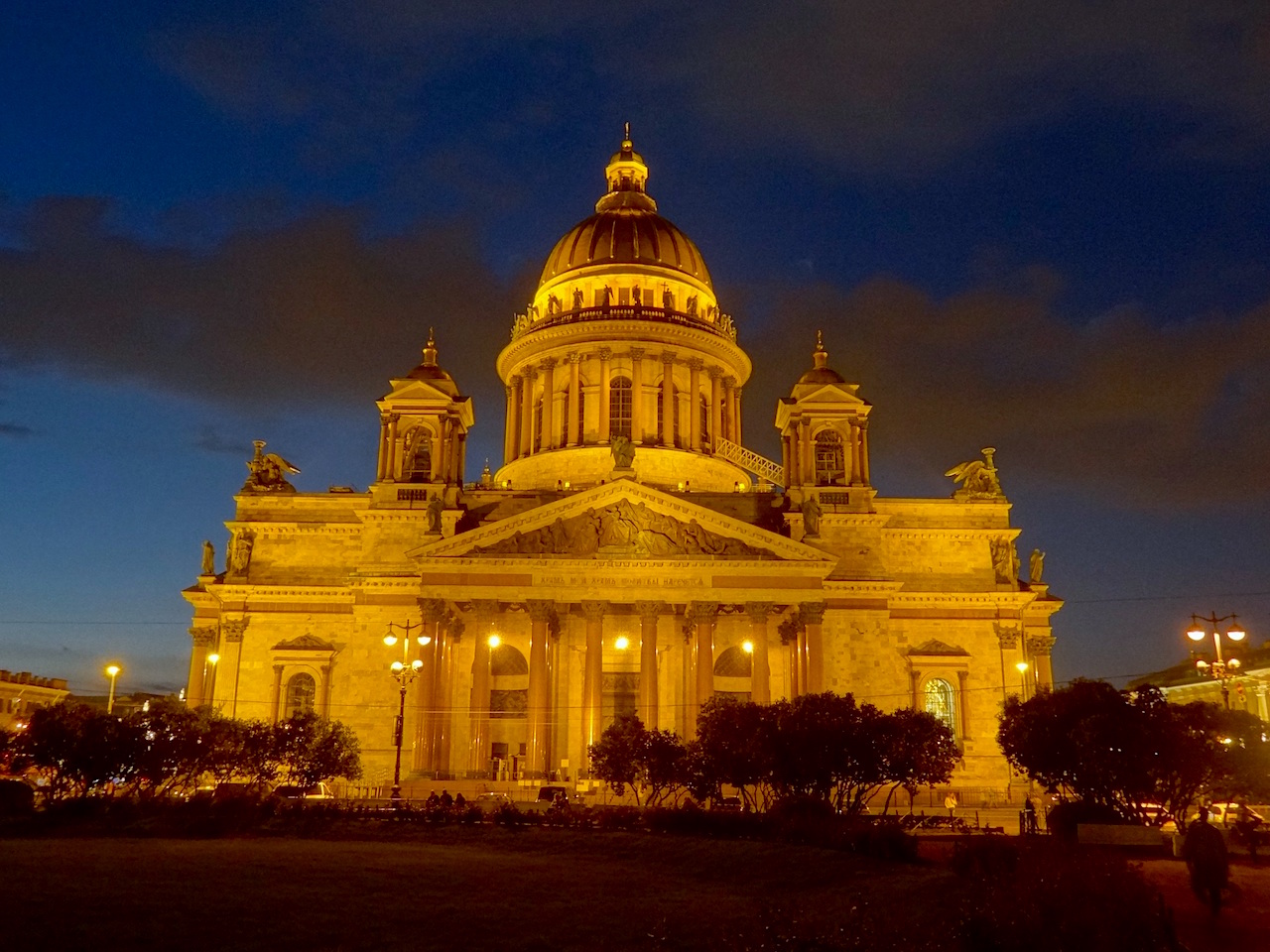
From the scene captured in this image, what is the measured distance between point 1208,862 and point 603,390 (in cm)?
4818

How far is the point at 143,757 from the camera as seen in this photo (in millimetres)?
32656

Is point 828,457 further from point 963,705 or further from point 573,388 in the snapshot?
point 573,388

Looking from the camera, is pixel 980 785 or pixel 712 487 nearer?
pixel 980 785

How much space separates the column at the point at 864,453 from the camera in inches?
2125

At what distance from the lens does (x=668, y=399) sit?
62.6 meters

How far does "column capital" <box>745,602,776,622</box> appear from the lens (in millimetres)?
46875

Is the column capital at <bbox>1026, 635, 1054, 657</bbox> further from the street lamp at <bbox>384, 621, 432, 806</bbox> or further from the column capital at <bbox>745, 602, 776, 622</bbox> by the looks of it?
the street lamp at <bbox>384, 621, 432, 806</bbox>

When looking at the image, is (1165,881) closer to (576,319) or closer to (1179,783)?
(1179,783)

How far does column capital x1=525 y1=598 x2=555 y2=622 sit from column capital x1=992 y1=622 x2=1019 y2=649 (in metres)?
21.2

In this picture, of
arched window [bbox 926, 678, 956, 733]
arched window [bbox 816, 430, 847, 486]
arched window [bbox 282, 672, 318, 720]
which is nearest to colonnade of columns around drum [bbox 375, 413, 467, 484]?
arched window [bbox 282, 672, 318, 720]

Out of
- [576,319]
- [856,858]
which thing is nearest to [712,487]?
[576,319]

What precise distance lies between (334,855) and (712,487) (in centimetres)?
4105

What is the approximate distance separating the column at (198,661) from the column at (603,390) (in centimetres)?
2231

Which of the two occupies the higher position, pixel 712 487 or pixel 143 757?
pixel 712 487
